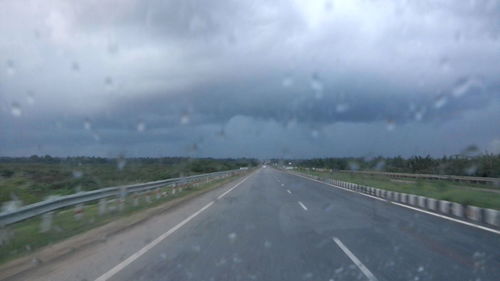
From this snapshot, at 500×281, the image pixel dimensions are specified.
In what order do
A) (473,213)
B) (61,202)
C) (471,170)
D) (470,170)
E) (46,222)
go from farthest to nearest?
(470,170) < (471,170) < (473,213) < (61,202) < (46,222)

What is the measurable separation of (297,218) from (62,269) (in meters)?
9.11

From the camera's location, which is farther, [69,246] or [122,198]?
[122,198]

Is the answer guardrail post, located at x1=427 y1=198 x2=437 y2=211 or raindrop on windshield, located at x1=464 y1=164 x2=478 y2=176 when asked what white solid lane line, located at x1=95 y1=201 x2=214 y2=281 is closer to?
guardrail post, located at x1=427 y1=198 x2=437 y2=211

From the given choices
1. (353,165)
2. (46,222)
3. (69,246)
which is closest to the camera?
(69,246)

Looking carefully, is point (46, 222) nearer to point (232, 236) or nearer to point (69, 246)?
point (69, 246)

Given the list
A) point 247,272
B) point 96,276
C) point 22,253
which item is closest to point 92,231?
point 22,253

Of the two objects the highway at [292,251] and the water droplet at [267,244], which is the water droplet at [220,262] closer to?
the highway at [292,251]

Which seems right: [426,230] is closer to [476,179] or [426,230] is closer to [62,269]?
[62,269]

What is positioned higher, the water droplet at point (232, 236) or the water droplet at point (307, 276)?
the water droplet at point (232, 236)

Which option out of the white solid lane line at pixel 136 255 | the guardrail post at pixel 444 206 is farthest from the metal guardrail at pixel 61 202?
the guardrail post at pixel 444 206

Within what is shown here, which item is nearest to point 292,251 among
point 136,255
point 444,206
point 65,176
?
point 136,255

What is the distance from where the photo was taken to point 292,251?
10.4m

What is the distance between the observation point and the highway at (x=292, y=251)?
8.29 meters

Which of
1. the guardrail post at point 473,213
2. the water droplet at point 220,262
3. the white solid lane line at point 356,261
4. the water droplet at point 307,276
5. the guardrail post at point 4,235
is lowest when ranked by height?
the water droplet at point 307,276
